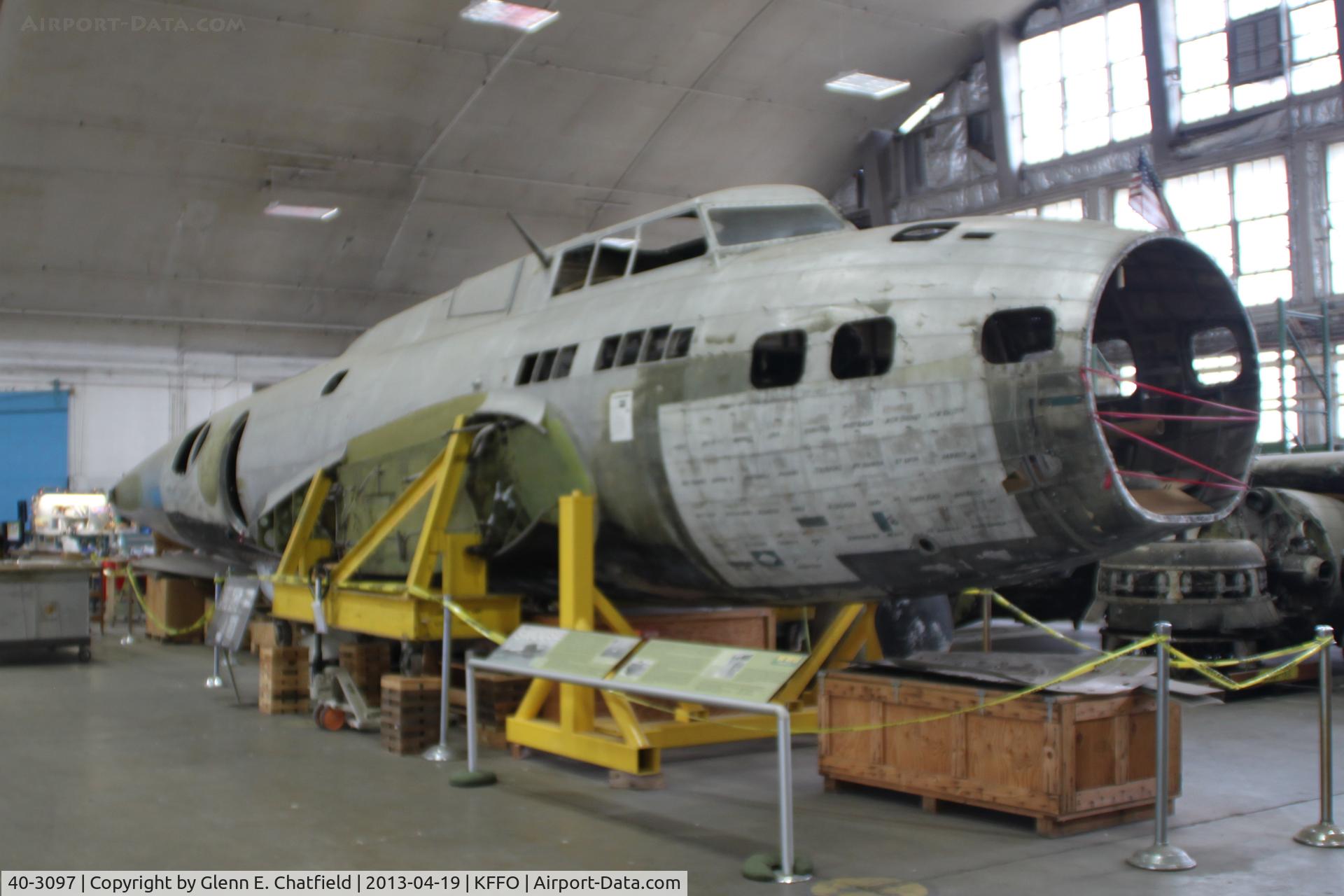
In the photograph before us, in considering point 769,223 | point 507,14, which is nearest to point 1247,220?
point 507,14

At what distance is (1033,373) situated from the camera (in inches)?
243

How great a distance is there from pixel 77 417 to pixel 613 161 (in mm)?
14526

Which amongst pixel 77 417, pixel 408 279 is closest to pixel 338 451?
pixel 408 279

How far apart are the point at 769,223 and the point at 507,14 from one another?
1433 cm

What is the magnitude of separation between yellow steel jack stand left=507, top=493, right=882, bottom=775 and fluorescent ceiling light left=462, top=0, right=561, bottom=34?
15.1m

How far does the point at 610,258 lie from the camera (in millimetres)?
9242

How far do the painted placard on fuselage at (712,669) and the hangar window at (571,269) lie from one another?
3.62 metres

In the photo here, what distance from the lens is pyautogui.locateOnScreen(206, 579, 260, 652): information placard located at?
11.1m

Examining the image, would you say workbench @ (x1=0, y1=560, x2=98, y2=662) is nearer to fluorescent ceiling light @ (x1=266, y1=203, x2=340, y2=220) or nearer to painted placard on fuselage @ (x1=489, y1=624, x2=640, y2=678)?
painted placard on fuselage @ (x1=489, y1=624, x2=640, y2=678)

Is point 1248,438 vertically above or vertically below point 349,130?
below

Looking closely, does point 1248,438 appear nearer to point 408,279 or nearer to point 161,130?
point 161,130

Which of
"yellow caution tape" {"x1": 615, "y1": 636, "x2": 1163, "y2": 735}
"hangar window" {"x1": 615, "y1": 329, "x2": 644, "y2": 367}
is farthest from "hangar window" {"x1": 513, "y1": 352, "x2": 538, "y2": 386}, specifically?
"yellow caution tape" {"x1": 615, "y1": 636, "x2": 1163, "y2": 735}

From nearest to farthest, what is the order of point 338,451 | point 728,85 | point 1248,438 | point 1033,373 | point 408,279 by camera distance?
point 1033,373 < point 1248,438 < point 338,451 < point 728,85 < point 408,279

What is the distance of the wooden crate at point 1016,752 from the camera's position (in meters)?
6.45
